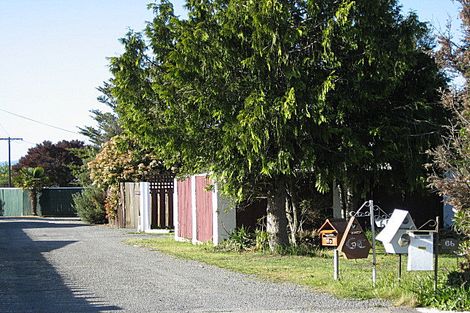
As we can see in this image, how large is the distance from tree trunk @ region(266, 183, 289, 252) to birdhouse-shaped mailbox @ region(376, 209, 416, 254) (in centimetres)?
617

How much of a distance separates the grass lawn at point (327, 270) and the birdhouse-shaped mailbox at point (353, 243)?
1.48 feet

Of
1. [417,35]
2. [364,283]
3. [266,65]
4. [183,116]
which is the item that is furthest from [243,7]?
[364,283]

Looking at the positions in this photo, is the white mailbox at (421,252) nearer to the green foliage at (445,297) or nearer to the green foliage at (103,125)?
the green foliage at (445,297)

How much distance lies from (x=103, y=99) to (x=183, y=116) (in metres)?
30.0

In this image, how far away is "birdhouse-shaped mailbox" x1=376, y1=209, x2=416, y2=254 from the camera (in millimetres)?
11898

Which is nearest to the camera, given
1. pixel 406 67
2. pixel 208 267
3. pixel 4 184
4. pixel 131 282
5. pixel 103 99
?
pixel 131 282

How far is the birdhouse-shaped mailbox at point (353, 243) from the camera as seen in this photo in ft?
41.8

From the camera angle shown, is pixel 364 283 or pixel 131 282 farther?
pixel 131 282

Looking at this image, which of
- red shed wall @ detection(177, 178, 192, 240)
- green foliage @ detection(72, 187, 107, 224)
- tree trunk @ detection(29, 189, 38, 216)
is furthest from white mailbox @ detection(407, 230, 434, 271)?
tree trunk @ detection(29, 189, 38, 216)

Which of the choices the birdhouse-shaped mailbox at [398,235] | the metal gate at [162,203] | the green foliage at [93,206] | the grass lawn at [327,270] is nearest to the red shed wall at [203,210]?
the grass lawn at [327,270]

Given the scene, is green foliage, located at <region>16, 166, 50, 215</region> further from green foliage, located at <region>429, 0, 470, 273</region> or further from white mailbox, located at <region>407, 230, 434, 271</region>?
green foliage, located at <region>429, 0, 470, 273</region>

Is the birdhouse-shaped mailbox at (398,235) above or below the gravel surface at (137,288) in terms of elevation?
above

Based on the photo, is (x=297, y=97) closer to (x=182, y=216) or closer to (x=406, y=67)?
(x=406, y=67)

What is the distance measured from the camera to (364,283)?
12406 mm
